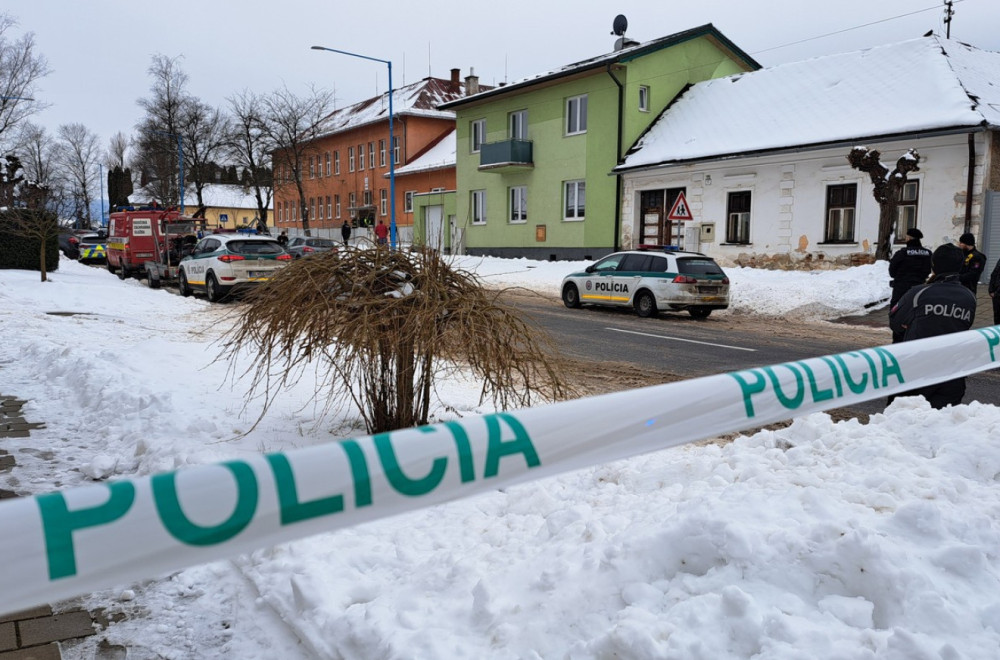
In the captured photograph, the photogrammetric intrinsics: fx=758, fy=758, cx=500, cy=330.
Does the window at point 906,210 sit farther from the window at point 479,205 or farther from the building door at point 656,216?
the window at point 479,205

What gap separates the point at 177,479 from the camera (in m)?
Result: 1.67

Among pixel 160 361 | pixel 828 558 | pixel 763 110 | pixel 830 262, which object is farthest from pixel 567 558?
pixel 763 110

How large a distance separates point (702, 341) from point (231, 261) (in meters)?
11.0

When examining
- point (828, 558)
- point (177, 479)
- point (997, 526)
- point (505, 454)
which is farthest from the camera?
point (997, 526)

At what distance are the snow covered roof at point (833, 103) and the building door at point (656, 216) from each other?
1.30m

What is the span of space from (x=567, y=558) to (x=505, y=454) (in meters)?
1.35

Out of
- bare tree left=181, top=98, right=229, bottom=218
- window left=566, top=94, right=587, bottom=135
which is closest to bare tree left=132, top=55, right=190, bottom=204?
bare tree left=181, top=98, right=229, bottom=218

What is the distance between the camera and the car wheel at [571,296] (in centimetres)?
1789

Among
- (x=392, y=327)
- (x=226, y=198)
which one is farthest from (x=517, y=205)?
(x=226, y=198)

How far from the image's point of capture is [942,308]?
225 inches

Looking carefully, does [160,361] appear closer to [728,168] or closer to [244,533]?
[244,533]

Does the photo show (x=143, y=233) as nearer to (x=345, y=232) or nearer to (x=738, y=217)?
(x=345, y=232)

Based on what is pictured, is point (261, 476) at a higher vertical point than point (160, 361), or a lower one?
higher

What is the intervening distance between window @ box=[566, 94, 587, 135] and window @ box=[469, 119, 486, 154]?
5766mm
